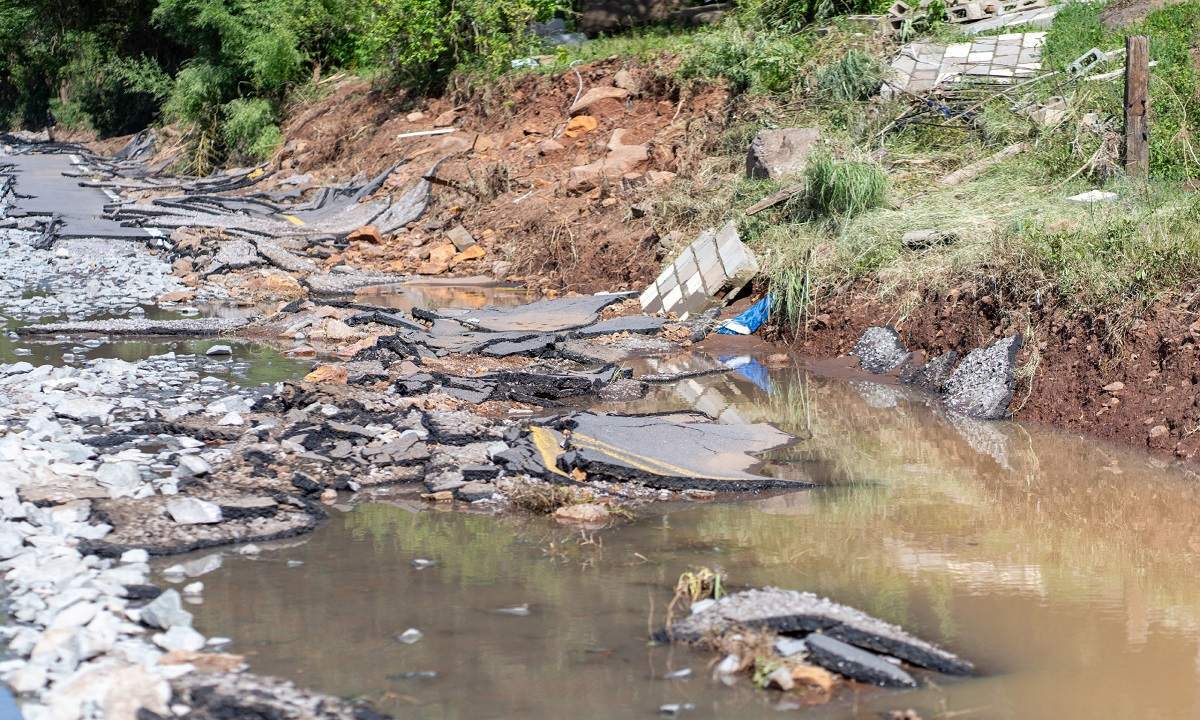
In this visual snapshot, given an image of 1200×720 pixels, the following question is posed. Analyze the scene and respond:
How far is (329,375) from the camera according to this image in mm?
7867

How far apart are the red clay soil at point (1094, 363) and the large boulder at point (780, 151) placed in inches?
126

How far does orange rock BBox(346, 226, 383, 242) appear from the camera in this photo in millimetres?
→ 15039

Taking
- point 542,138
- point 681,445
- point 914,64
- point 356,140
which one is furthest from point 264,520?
point 356,140

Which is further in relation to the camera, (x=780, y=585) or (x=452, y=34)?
(x=452, y=34)

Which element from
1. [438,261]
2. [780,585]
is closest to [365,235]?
[438,261]

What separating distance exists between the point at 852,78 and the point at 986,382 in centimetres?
607

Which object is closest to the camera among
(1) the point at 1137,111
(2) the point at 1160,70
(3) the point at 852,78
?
(1) the point at 1137,111

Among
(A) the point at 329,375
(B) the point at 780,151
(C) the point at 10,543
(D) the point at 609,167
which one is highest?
(B) the point at 780,151

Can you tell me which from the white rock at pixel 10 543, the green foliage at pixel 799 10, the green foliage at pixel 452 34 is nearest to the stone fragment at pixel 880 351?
the white rock at pixel 10 543

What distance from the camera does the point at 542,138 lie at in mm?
16391

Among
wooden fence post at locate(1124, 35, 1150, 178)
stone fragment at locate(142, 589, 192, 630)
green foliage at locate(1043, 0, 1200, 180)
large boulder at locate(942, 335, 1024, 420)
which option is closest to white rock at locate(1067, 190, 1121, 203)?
wooden fence post at locate(1124, 35, 1150, 178)

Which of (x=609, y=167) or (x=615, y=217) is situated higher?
(x=609, y=167)

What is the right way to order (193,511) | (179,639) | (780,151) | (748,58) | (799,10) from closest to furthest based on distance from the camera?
(179,639) → (193,511) → (780,151) → (748,58) → (799,10)

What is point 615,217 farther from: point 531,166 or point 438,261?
point 531,166
